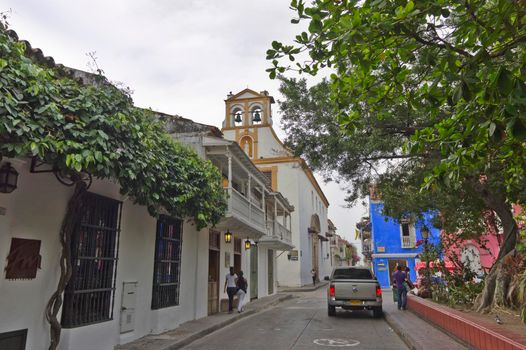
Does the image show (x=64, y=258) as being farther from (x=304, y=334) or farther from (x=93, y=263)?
(x=304, y=334)

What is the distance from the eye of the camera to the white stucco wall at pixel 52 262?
19.9 feet

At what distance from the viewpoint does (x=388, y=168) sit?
43.7 ft

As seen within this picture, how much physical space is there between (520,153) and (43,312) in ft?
24.2

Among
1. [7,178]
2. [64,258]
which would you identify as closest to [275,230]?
[64,258]

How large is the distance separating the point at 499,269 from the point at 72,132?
10.2m

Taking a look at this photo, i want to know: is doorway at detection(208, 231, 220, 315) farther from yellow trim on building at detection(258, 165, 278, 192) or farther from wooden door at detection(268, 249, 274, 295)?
yellow trim on building at detection(258, 165, 278, 192)

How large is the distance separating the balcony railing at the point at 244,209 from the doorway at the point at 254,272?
2.88m

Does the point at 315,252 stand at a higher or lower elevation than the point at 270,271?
higher

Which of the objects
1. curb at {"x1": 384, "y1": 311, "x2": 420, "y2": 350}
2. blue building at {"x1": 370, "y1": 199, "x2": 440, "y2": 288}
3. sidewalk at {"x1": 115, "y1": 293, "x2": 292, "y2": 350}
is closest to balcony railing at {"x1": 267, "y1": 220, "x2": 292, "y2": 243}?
sidewalk at {"x1": 115, "y1": 293, "x2": 292, "y2": 350}

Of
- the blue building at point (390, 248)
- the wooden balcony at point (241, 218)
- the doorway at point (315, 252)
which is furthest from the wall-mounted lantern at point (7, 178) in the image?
the doorway at point (315, 252)

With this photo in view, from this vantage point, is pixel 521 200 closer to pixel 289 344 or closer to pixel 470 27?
pixel 289 344

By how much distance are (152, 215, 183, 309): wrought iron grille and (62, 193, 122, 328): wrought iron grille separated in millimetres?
1886

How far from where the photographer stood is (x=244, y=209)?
50.9 ft

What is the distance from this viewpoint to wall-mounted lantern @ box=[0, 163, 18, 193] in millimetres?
5660
